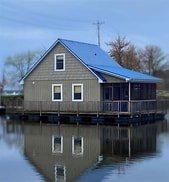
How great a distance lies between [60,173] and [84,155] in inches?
185

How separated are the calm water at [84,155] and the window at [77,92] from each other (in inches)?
405

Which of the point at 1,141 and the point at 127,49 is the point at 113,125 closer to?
the point at 1,141

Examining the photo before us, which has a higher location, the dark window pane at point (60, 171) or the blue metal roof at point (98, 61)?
the blue metal roof at point (98, 61)

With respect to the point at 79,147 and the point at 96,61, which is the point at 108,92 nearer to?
the point at 96,61

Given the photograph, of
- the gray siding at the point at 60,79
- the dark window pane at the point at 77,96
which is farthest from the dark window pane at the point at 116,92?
the dark window pane at the point at 77,96

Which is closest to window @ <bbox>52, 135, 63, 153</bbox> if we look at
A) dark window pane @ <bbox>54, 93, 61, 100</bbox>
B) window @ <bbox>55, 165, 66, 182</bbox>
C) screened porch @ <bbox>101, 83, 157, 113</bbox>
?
window @ <bbox>55, 165, 66, 182</bbox>

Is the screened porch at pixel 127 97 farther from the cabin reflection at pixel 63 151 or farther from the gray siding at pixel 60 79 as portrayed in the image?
the cabin reflection at pixel 63 151

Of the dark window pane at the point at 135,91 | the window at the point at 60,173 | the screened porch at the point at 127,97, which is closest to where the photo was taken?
the window at the point at 60,173

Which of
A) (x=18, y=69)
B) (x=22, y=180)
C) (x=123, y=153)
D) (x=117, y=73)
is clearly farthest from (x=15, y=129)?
(x=18, y=69)

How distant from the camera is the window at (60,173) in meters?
16.5

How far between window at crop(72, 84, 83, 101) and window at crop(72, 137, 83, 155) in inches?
596

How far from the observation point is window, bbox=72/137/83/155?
2310cm

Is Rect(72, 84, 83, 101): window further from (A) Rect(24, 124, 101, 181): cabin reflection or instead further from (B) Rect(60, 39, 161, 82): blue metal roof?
(A) Rect(24, 124, 101, 181): cabin reflection

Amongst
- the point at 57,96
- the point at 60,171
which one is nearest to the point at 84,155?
the point at 60,171
